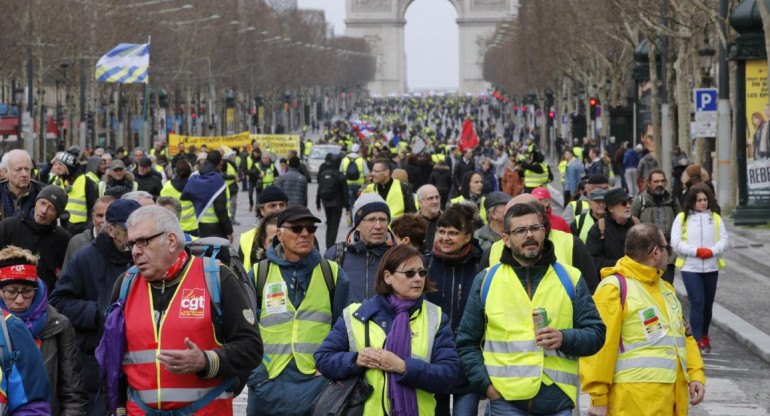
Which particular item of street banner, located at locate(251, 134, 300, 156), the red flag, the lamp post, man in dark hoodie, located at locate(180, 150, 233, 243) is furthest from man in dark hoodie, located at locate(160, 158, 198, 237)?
street banner, located at locate(251, 134, 300, 156)

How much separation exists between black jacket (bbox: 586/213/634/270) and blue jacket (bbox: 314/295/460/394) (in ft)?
15.4

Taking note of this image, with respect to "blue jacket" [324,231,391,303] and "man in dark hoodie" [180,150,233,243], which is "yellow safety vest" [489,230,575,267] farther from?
"man in dark hoodie" [180,150,233,243]

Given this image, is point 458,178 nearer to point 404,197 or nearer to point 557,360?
point 404,197

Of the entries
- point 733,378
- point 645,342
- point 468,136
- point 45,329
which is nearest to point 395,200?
point 733,378

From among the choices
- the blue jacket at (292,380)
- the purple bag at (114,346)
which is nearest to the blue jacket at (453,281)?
the blue jacket at (292,380)

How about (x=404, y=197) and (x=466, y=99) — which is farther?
(x=466, y=99)

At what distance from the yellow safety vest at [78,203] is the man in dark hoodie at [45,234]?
Result: 4.25 meters

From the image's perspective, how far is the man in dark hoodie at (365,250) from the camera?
809cm

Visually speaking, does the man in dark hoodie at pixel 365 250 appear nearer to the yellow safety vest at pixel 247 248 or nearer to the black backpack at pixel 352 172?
the yellow safety vest at pixel 247 248

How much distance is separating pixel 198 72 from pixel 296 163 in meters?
58.3

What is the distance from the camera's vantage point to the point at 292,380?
722 cm

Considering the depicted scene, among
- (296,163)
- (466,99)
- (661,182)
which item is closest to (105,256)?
(661,182)

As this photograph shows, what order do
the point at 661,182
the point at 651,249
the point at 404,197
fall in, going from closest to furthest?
the point at 651,249 < the point at 661,182 < the point at 404,197

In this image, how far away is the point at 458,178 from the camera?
2597cm
